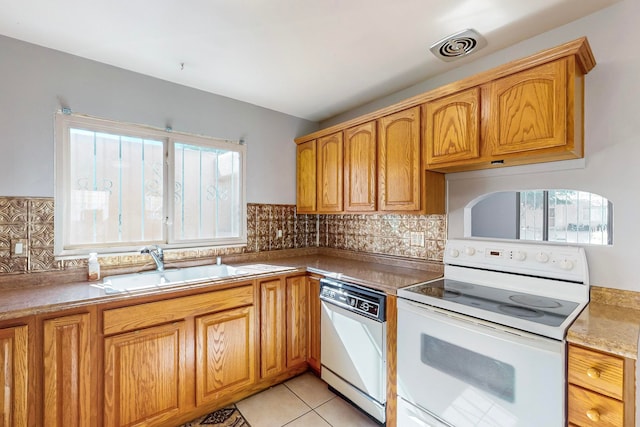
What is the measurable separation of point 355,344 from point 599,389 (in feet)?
4.04

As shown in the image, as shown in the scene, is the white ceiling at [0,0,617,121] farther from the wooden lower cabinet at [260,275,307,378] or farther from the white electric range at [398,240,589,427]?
the wooden lower cabinet at [260,275,307,378]

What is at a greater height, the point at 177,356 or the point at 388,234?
the point at 388,234

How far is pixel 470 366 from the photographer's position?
1.40m

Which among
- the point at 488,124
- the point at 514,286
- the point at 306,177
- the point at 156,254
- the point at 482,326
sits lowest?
the point at 482,326

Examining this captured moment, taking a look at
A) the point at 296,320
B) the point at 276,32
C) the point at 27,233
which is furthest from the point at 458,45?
the point at 27,233

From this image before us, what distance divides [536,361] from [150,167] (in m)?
2.67

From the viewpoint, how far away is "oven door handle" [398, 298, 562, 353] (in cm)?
117

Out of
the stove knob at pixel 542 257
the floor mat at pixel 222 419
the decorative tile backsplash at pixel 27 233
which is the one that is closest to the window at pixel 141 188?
the decorative tile backsplash at pixel 27 233

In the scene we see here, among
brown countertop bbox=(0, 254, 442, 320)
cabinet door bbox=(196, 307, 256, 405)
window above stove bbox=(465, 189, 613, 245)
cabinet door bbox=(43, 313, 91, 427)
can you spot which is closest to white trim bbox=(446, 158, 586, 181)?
window above stove bbox=(465, 189, 613, 245)

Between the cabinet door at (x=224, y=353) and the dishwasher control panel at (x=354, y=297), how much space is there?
588 millimetres

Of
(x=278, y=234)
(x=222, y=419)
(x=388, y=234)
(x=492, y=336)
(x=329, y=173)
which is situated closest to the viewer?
(x=492, y=336)

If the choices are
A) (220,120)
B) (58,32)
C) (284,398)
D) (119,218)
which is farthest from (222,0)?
(284,398)

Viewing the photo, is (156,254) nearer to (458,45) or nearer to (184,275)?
(184,275)

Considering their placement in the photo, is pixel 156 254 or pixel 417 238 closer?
pixel 156 254
